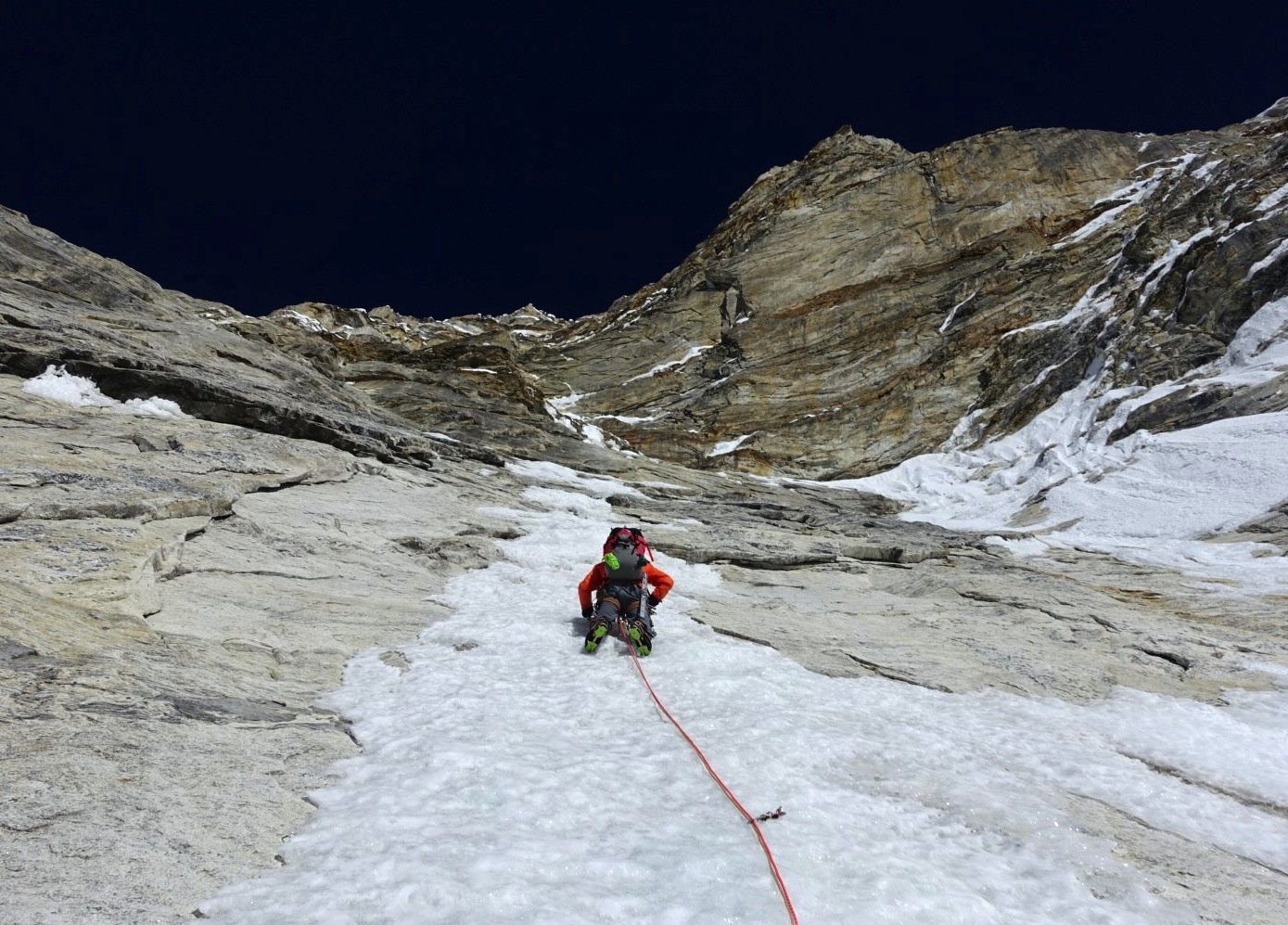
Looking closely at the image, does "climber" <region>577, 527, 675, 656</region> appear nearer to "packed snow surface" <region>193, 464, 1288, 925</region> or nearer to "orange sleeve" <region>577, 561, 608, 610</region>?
"orange sleeve" <region>577, 561, 608, 610</region>

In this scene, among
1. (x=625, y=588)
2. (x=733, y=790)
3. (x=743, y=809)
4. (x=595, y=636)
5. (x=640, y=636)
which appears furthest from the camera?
(x=625, y=588)

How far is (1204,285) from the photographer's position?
142 ft

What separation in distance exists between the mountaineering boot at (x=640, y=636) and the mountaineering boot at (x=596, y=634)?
1.19 feet

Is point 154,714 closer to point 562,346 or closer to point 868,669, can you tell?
point 868,669

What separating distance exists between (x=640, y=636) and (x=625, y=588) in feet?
2.94

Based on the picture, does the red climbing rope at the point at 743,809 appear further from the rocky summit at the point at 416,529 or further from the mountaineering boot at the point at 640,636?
the rocky summit at the point at 416,529

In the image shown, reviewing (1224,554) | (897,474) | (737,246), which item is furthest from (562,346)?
(1224,554)

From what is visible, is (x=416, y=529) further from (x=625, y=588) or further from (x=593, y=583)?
(x=625, y=588)

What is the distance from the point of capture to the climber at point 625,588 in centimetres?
1002

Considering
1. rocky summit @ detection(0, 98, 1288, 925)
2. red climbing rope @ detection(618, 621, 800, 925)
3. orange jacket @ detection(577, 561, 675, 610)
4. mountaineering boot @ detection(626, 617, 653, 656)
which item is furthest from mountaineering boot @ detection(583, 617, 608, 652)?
rocky summit @ detection(0, 98, 1288, 925)

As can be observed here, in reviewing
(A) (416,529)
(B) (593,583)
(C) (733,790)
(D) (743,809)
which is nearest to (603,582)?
(B) (593,583)

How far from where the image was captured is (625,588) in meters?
10.5

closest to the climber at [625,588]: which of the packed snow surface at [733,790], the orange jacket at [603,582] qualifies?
the orange jacket at [603,582]

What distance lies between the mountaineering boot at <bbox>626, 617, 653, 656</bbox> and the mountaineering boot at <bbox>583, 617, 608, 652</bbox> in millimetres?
363
